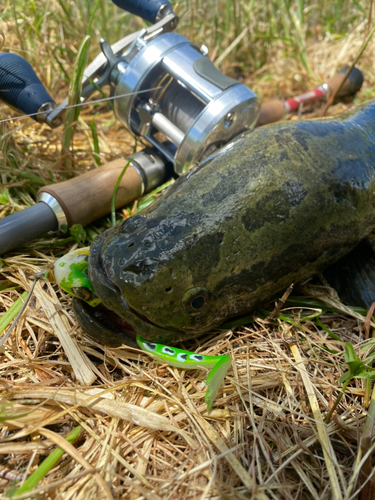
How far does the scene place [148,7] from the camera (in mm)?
2504

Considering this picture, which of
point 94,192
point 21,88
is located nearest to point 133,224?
point 94,192

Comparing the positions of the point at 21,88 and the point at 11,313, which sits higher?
the point at 21,88

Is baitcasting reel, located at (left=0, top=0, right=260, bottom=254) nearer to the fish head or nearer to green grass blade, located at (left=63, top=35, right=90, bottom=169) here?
green grass blade, located at (left=63, top=35, right=90, bottom=169)

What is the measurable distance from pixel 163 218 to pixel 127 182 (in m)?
0.92

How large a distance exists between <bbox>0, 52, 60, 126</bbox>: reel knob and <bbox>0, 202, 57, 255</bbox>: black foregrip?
0.60 meters

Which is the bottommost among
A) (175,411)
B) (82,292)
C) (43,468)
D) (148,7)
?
(175,411)

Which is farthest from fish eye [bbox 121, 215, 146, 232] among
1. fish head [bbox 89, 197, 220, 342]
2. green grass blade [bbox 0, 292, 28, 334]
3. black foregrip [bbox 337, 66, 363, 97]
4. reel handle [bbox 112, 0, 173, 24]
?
black foregrip [bbox 337, 66, 363, 97]

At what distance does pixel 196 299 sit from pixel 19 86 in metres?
1.67

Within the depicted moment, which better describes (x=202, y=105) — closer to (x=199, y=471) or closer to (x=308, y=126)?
(x=308, y=126)

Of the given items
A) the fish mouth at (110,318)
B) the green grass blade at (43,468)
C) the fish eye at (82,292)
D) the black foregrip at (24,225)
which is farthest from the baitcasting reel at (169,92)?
the green grass blade at (43,468)

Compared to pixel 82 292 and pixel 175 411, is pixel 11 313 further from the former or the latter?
pixel 175 411

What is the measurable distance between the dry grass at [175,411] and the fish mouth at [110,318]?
10 centimetres

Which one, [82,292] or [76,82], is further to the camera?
[76,82]

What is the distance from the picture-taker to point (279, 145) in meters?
1.90
